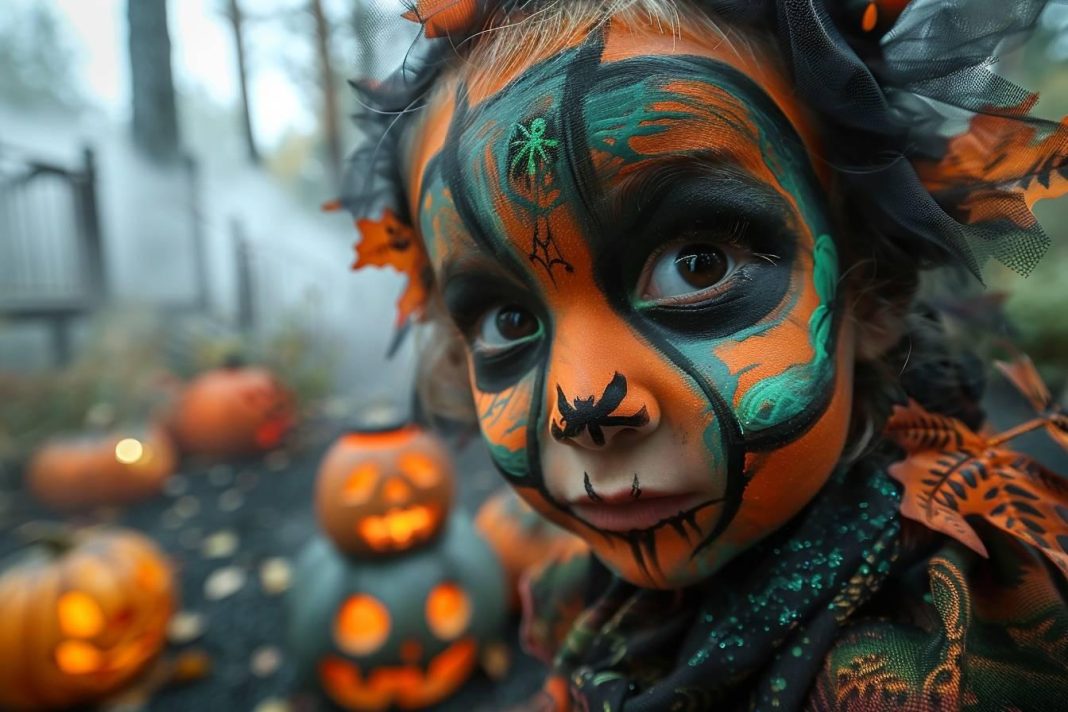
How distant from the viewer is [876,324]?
792mm

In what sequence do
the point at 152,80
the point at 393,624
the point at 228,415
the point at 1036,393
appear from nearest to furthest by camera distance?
1. the point at 1036,393
2. the point at 393,624
3. the point at 228,415
4. the point at 152,80

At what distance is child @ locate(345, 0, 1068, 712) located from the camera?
0.63 meters

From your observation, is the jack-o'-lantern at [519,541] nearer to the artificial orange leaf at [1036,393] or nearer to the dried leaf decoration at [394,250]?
the dried leaf decoration at [394,250]

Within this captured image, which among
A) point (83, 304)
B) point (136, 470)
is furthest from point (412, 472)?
point (83, 304)

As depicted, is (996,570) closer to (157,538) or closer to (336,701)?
(336,701)

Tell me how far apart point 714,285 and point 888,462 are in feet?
1.18

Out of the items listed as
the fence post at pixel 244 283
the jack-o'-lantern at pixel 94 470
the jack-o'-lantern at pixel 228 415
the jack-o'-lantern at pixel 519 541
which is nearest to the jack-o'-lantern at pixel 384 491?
the jack-o'-lantern at pixel 519 541

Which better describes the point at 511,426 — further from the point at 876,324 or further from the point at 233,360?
the point at 233,360

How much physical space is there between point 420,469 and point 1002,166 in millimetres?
1797

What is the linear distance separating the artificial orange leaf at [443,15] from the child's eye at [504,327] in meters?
0.36

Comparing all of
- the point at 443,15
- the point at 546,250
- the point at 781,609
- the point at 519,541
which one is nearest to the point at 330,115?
the point at 519,541

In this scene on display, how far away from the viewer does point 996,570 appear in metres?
0.67

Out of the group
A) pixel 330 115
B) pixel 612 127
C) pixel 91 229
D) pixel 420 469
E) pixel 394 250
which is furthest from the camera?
pixel 330 115

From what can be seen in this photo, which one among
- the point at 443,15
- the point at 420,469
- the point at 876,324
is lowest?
the point at 420,469
